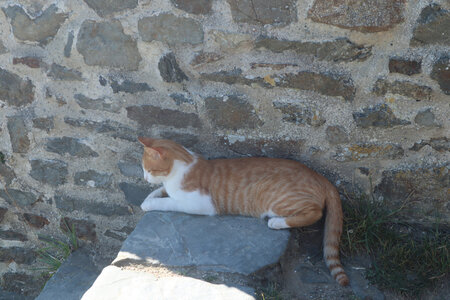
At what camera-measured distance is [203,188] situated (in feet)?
9.82

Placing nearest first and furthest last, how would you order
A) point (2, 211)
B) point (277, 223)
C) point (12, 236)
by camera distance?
point (277, 223), point (2, 211), point (12, 236)

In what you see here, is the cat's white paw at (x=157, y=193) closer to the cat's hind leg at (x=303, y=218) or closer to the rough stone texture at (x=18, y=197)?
the cat's hind leg at (x=303, y=218)

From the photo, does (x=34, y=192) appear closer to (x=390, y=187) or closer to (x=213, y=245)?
(x=213, y=245)

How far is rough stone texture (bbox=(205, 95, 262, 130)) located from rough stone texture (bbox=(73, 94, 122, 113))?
67 cm

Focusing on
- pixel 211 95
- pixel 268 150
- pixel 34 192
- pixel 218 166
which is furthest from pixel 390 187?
pixel 34 192

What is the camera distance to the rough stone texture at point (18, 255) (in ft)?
13.0

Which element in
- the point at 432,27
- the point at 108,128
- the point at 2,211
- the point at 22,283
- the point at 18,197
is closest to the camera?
the point at 432,27

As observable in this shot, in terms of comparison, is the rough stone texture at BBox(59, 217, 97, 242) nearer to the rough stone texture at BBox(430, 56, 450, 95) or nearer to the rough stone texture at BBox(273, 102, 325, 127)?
the rough stone texture at BBox(273, 102, 325, 127)

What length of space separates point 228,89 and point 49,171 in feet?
5.28

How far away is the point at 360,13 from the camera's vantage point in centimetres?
254

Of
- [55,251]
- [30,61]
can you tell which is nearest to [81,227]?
[55,251]

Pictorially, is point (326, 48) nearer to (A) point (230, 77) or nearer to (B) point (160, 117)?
(A) point (230, 77)

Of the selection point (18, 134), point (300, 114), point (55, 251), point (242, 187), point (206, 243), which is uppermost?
point (300, 114)

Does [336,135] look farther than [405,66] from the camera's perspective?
Yes
